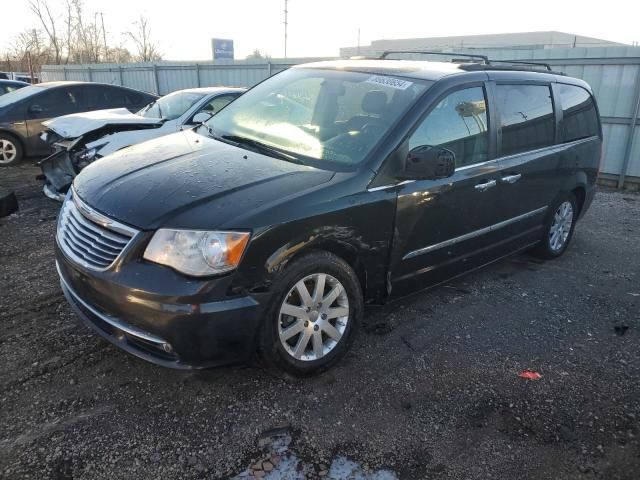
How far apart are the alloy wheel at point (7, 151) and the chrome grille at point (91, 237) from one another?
732 centimetres

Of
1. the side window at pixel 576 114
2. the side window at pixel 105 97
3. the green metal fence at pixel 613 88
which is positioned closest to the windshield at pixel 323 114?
the side window at pixel 576 114

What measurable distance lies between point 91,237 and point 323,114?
177 cm

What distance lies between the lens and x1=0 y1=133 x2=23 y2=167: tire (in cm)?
903

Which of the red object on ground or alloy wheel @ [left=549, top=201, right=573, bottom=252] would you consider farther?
alloy wheel @ [left=549, top=201, right=573, bottom=252]

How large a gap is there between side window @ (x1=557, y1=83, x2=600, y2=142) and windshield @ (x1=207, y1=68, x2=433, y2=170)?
208 cm

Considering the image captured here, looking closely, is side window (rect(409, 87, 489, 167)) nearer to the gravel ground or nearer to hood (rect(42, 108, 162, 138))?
the gravel ground

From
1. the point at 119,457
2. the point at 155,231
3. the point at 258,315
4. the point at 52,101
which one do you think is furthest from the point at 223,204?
the point at 52,101

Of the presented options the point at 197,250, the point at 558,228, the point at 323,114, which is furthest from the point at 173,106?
the point at 197,250

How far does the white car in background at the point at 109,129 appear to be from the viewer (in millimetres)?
5988

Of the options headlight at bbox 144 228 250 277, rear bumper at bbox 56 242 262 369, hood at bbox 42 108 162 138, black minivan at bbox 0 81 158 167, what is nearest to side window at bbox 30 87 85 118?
black minivan at bbox 0 81 158 167

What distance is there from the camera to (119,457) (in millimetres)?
2393

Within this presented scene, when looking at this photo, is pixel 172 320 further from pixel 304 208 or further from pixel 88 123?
pixel 88 123

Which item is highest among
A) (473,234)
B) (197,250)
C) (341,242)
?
(197,250)

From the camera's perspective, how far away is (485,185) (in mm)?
3840
